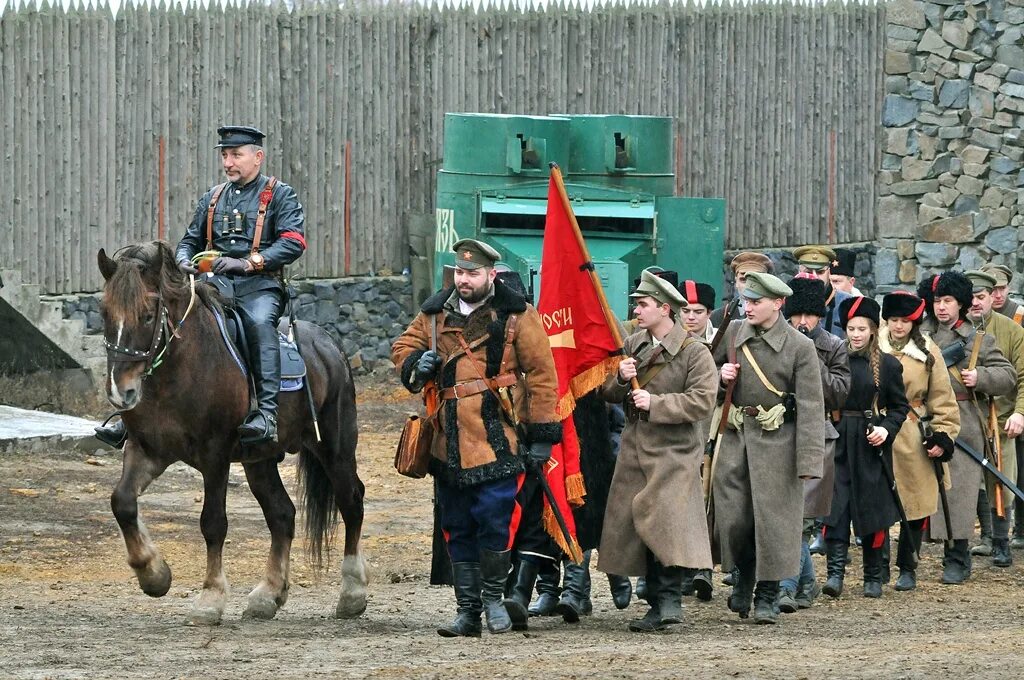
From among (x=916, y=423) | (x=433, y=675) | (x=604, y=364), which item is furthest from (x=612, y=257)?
(x=433, y=675)

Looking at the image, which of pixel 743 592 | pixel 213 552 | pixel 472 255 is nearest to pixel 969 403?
pixel 743 592

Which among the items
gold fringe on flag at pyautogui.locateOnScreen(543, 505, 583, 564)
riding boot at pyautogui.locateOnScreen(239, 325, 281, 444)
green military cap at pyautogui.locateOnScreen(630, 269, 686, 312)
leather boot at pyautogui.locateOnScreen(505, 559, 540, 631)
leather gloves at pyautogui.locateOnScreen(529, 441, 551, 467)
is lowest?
leather boot at pyautogui.locateOnScreen(505, 559, 540, 631)

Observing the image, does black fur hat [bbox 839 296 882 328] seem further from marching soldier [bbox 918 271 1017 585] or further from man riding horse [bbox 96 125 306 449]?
man riding horse [bbox 96 125 306 449]

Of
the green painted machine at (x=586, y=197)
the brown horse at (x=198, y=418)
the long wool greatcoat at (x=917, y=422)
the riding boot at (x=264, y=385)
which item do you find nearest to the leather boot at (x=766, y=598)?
the long wool greatcoat at (x=917, y=422)

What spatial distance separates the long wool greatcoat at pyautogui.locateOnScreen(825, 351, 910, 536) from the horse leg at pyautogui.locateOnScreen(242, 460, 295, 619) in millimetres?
3075

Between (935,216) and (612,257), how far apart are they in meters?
2.91

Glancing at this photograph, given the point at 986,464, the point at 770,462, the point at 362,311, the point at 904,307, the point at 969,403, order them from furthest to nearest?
1. the point at 362,311
2. the point at 969,403
3. the point at 986,464
4. the point at 904,307
5. the point at 770,462

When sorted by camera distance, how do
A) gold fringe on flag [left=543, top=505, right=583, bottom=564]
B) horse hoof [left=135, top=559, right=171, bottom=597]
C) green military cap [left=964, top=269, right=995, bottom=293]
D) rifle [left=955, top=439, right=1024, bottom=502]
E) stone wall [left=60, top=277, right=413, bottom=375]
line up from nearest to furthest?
horse hoof [left=135, top=559, right=171, bottom=597], gold fringe on flag [left=543, top=505, right=583, bottom=564], rifle [left=955, top=439, right=1024, bottom=502], green military cap [left=964, top=269, right=995, bottom=293], stone wall [left=60, top=277, right=413, bottom=375]

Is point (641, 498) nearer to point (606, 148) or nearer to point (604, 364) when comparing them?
point (604, 364)

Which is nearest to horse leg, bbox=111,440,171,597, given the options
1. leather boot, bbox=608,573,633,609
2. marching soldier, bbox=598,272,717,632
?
marching soldier, bbox=598,272,717,632

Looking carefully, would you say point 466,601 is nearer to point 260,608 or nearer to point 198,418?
point 260,608

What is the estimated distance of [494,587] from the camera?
935cm

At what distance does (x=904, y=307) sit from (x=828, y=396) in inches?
45.0

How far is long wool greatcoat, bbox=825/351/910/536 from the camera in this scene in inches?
441
